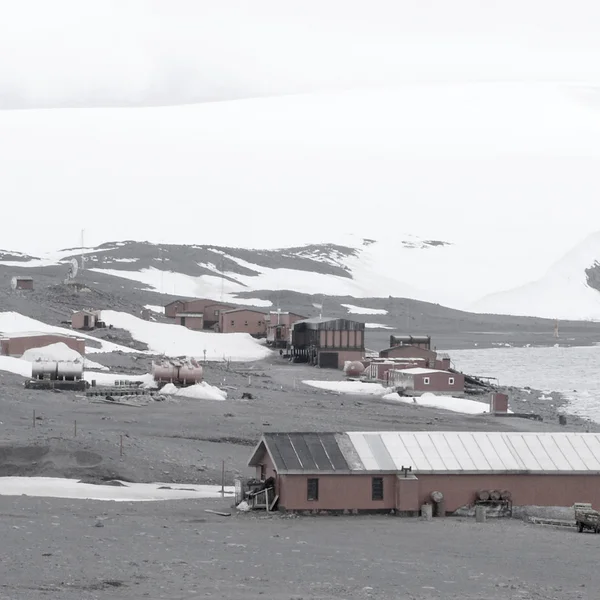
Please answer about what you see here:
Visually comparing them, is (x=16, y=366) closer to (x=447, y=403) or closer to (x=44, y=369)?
(x=44, y=369)

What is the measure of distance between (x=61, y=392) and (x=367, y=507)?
23.2 meters

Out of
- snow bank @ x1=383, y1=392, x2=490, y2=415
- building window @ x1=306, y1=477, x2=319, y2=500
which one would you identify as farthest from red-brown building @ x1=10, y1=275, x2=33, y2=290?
building window @ x1=306, y1=477, x2=319, y2=500

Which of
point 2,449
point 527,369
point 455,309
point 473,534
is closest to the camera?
point 473,534

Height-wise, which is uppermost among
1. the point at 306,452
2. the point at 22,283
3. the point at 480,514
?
the point at 22,283

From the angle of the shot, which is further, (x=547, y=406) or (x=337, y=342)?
(x=337, y=342)

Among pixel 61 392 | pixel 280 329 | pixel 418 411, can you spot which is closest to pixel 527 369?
pixel 280 329

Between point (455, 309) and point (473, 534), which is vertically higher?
point (455, 309)

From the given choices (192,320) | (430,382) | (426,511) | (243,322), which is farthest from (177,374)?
(192,320)

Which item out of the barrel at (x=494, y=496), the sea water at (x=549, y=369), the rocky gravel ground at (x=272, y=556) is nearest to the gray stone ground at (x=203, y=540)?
the rocky gravel ground at (x=272, y=556)

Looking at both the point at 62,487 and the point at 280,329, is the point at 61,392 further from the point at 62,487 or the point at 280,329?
the point at 280,329

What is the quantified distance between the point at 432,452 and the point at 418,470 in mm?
966

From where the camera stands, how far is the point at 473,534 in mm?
24328

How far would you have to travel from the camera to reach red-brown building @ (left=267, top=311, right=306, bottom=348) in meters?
88.4

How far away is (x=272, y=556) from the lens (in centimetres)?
2108
